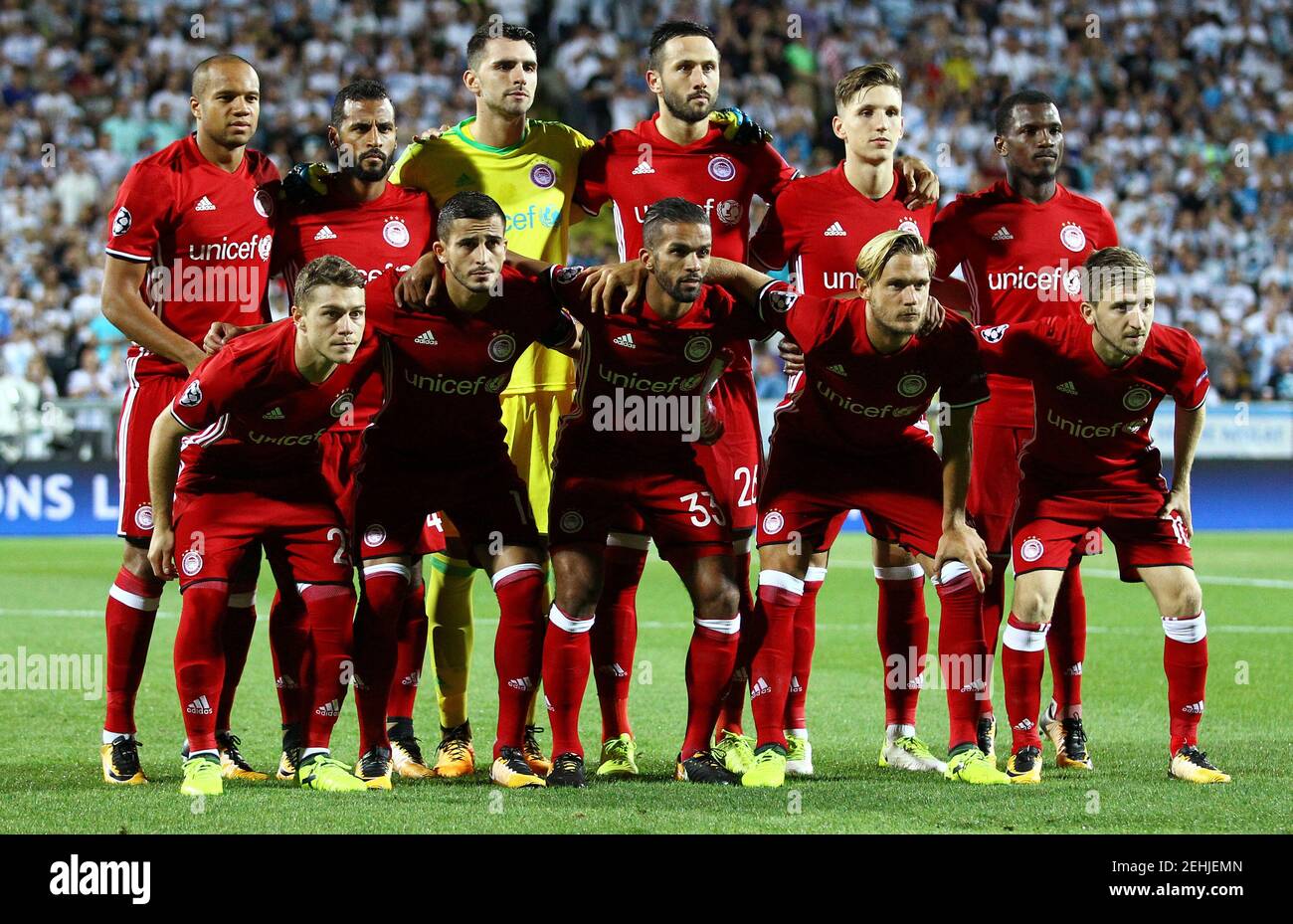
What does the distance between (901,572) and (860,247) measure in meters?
1.25

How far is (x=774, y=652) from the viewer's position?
6000 millimetres

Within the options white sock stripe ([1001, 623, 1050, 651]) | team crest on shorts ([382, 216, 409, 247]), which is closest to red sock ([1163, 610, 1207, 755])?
white sock stripe ([1001, 623, 1050, 651])

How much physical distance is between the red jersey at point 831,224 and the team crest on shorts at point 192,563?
8.28ft

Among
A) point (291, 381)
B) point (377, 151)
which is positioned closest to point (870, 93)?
point (377, 151)

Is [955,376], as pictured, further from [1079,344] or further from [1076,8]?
[1076,8]

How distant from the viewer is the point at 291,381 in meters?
5.75

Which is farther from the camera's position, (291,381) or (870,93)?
(870,93)

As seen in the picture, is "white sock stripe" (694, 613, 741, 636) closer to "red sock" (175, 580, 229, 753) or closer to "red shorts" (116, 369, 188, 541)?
"red sock" (175, 580, 229, 753)

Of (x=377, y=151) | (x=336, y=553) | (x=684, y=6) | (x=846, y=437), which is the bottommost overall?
(x=336, y=553)

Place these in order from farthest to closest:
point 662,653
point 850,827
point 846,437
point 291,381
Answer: point 662,653 < point 846,437 < point 291,381 < point 850,827

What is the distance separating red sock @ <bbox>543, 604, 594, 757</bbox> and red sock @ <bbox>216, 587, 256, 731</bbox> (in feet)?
3.98

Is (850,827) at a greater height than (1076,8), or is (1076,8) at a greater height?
(1076,8)

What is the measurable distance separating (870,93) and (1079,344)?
4.08ft

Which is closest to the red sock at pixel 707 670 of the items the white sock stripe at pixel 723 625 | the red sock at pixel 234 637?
the white sock stripe at pixel 723 625
